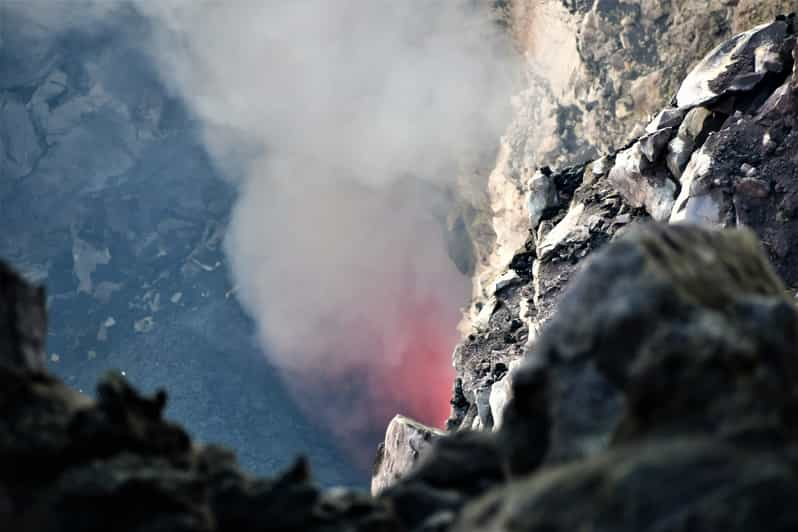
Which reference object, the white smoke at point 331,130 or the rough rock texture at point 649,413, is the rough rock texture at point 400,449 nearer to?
the rough rock texture at point 649,413

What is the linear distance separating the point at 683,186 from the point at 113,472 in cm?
3539

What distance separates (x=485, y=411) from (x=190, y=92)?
98.1 m

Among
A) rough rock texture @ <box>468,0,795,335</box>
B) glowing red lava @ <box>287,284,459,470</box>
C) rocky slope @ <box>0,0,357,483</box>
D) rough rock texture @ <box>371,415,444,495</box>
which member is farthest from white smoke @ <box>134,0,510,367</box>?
rough rock texture @ <box>371,415,444,495</box>

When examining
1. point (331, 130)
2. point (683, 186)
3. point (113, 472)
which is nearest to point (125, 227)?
point (331, 130)

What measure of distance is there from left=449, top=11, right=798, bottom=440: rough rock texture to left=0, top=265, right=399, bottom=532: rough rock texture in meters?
30.1

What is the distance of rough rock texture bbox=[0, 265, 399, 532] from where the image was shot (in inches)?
502

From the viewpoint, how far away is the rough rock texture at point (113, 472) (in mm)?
12758

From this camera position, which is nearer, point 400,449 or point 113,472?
point 113,472

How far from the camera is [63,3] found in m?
123

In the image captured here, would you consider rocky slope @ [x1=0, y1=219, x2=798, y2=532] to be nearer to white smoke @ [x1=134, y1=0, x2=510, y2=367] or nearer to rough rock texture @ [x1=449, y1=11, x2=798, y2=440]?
rough rock texture @ [x1=449, y1=11, x2=798, y2=440]

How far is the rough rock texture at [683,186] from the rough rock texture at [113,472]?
98.7 feet

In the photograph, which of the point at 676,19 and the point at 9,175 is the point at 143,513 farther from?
the point at 9,175

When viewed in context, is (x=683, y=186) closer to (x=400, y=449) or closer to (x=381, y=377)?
(x=400, y=449)

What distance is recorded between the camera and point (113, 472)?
13203mm
